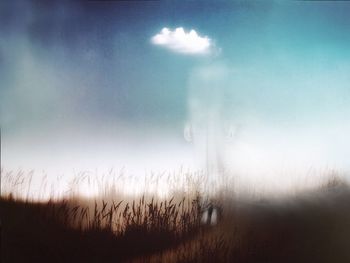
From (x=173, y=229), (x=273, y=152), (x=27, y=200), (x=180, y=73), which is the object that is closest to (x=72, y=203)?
(x=27, y=200)

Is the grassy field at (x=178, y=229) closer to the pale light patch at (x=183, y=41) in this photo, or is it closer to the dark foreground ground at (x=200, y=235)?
the dark foreground ground at (x=200, y=235)

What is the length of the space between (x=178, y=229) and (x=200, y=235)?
94 mm

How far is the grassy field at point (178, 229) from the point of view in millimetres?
1785

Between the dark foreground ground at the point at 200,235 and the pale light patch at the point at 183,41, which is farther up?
the pale light patch at the point at 183,41

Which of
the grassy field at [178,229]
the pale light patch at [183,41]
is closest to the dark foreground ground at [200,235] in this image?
the grassy field at [178,229]

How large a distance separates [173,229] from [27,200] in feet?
1.96

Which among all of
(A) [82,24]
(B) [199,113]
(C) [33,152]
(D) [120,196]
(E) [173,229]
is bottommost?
(E) [173,229]

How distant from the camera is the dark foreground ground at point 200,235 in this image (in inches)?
70.1

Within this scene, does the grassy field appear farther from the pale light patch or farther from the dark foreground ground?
the pale light patch

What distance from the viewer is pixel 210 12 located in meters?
1.93

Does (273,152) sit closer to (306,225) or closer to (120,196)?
(306,225)

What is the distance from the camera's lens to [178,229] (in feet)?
6.09

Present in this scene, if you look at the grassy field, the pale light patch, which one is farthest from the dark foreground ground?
the pale light patch

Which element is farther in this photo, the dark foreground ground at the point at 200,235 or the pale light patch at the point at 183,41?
the pale light patch at the point at 183,41
